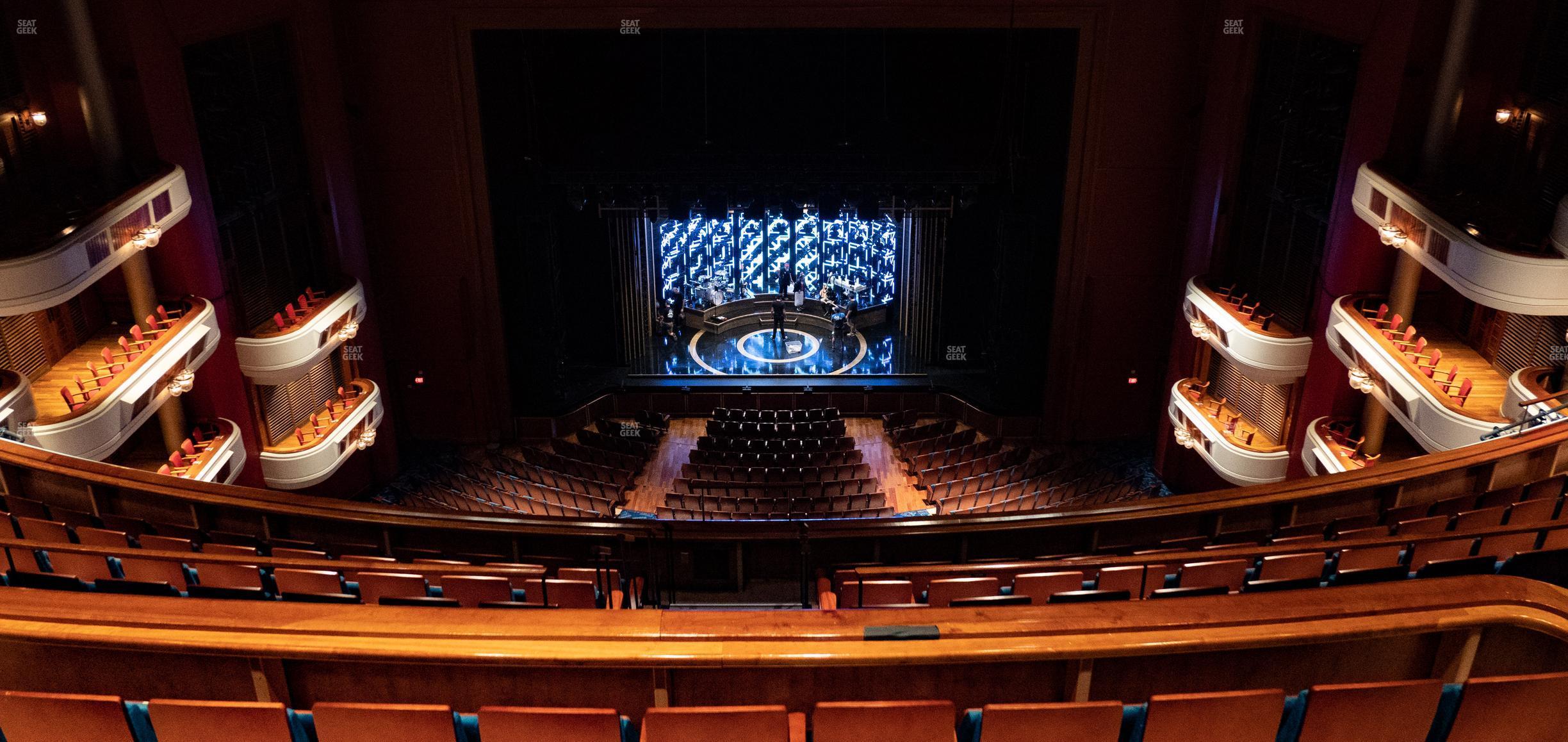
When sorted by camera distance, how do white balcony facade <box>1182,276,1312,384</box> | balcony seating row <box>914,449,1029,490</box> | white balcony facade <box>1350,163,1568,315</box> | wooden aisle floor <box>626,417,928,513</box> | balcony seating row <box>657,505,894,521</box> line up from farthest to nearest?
balcony seating row <box>914,449,1029,490</box>, wooden aisle floor <box>626,417,928,513</box>, balcony seating row <box>657,505,894,521</box>, white balcony facade <box>1182,276,1312,384</box>, white balcony facade <box>1350,163,1568,315</box>

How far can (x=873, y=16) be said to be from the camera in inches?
531

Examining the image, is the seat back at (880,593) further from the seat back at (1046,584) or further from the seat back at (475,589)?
the seat back at (475,589)

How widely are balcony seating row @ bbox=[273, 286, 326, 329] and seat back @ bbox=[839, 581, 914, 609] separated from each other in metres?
9.01

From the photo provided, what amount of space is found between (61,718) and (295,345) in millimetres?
9785

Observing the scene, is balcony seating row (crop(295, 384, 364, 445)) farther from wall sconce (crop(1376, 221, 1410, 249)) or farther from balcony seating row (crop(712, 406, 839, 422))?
wall sconce (crop(1376, 221, 1410, 249))

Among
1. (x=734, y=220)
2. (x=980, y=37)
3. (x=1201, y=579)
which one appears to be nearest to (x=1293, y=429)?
(x=980, y=37)

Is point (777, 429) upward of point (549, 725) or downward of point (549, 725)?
downward

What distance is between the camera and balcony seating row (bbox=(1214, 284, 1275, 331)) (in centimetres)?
1194

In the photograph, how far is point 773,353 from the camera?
59.0 ft

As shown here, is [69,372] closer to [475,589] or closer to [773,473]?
[773,473]

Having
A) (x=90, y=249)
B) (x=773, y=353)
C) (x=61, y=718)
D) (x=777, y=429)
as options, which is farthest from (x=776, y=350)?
(x=61, y=718)

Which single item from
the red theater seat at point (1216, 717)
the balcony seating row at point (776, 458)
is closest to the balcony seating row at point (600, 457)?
the balcony seating row at point (776, 458)

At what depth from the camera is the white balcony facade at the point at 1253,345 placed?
11539 millimetres

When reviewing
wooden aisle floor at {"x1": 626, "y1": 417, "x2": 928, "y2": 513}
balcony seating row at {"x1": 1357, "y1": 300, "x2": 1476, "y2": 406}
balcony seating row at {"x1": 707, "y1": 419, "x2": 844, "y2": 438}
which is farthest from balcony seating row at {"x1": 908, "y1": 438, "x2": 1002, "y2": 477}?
balcony seating row at {"x1": 1357, "y1": 300, "x2": 1476, "y2": 406}
